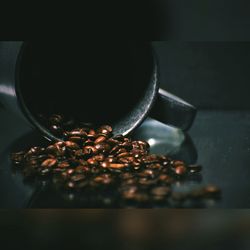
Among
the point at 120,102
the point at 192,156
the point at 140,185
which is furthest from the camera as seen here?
the point at 120,102

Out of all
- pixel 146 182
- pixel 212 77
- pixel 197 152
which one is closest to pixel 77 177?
pixel 146 182

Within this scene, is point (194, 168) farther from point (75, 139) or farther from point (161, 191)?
point (75, 139)

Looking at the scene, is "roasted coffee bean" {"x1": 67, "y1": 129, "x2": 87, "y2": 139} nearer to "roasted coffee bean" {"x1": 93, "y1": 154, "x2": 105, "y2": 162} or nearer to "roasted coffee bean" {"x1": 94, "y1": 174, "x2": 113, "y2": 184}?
"roasted coffee bean" {"x1": 93, "y1": 154, "x2": 105, "y2": 162}

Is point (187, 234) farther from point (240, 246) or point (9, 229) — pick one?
point (9, 229)

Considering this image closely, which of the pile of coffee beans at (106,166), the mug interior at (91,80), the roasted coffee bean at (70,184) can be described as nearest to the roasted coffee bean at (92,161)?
the pile of coffee beans at (106,166)

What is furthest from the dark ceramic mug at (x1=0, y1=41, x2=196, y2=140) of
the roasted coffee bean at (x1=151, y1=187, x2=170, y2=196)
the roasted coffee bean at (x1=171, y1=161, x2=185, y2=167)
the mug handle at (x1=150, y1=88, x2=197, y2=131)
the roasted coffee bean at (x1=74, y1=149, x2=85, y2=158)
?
the roasted coffee bean at (x1=151, y1=187, x2=170, y2=196)

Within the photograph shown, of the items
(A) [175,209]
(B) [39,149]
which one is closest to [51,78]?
(B) [39,149]
